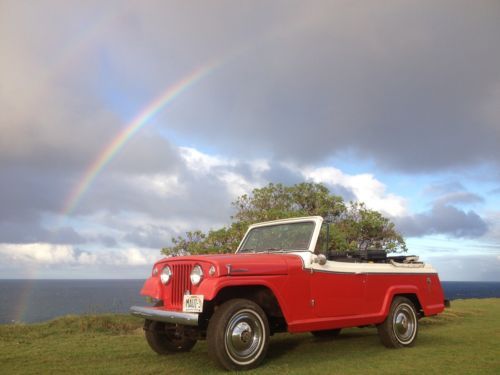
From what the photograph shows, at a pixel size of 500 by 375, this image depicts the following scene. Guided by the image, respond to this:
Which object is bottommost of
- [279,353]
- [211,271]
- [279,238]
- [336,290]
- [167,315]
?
[279,353]

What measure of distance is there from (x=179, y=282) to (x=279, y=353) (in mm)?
1874

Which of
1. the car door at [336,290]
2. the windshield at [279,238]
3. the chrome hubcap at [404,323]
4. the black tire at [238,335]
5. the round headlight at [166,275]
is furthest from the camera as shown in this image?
the chrome hubcap at [404,323]

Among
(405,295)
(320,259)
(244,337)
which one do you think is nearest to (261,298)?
(244,337)

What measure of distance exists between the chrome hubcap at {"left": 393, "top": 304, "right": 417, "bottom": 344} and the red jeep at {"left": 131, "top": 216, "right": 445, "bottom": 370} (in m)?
0.02

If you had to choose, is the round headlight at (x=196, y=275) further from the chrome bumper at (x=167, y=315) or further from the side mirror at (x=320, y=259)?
the side mirror at (x=320, y=259)

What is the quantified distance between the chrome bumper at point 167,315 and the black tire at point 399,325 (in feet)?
11.3

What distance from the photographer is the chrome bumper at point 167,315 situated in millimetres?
4957

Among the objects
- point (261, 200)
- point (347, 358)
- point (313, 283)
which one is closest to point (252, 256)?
point (313, 283)

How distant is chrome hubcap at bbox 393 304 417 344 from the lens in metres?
7.15

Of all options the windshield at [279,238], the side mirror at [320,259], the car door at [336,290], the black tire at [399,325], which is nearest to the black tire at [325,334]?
the black tire at [399,325]

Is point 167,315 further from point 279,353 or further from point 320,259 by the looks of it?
point 320,259

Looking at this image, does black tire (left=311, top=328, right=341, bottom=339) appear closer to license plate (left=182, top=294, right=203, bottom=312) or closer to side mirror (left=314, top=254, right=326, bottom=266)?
side mirror (left=314, top=254, right=326, bottom=266)

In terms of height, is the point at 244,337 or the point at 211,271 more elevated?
the point at 211,271

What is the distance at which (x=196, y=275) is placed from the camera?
5.36 m
